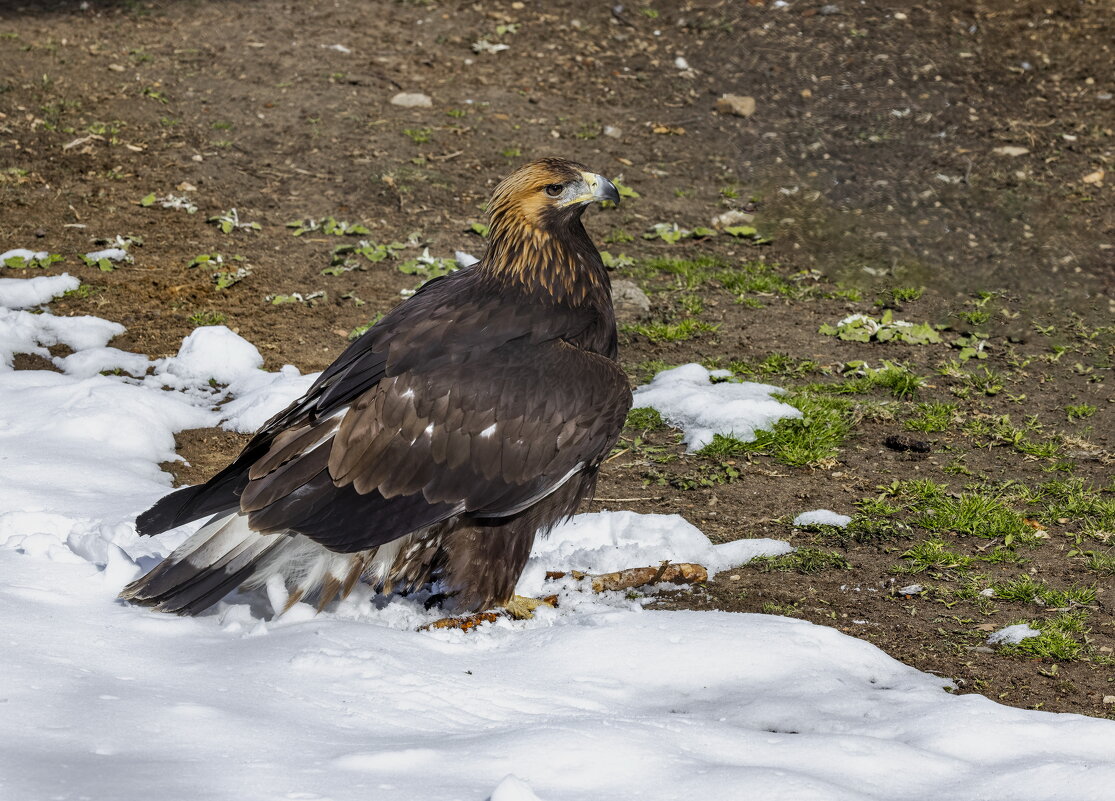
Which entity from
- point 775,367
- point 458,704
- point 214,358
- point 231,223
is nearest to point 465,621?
point 458,704

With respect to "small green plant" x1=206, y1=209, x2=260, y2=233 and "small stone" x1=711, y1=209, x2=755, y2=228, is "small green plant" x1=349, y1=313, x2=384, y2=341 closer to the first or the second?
"small green plant" x1=206, y1=209, x2=260, y2=233

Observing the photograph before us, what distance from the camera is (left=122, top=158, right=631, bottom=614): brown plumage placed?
5145 millimetres

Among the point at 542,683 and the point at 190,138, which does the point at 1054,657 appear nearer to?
the point at 542,683

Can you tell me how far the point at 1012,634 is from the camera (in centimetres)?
571

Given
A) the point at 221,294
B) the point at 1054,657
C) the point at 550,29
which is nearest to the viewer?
the point at 1054,657

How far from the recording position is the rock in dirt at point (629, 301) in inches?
377

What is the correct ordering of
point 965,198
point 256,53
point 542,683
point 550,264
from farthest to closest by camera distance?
point 256,53, point 965,198, point 550,264, point 542,683

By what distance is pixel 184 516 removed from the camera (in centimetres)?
516

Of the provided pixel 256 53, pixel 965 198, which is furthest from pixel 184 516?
pixel 256 53

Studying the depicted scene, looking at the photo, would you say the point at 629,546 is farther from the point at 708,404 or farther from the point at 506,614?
the point at 708,404

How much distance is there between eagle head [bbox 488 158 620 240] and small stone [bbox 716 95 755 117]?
7.94m

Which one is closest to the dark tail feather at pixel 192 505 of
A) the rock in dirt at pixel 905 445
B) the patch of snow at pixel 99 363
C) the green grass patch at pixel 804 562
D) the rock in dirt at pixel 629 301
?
the green grass patch at pixel 804 562

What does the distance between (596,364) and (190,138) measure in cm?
797

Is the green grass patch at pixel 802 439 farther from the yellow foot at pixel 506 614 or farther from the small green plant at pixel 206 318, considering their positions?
the small green plant at pixel 206 318
